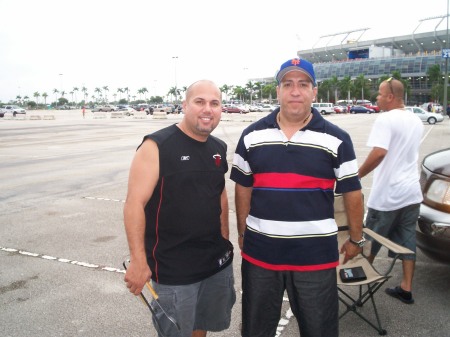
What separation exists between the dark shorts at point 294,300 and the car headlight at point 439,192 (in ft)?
5.77

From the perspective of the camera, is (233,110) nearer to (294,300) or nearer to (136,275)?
(294,300)

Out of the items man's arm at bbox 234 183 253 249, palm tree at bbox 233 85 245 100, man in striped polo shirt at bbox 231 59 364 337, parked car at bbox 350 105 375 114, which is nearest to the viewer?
man in striped polo shirt at bbox 231 59 364 337

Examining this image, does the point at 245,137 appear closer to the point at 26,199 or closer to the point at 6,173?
the point at 26,199

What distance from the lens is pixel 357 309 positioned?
11.7ft

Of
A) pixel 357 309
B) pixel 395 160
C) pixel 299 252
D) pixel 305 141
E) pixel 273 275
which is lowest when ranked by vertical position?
pixel 357 309

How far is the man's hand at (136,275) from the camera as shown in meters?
2.23

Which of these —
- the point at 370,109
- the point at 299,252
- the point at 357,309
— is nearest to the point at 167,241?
the point at 299,252

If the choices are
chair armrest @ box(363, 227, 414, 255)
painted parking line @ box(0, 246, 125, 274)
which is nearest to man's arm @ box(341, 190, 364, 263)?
chair armrest @ box(363, 227, 414, 255)

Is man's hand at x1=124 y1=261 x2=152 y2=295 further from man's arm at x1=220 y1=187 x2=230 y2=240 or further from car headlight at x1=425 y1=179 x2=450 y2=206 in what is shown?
car headlight at x1=425 y1=179 x2=450 y2=206

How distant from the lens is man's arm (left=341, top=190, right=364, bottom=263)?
249cm

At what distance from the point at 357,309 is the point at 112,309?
2142mm

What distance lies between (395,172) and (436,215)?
554 millimetres

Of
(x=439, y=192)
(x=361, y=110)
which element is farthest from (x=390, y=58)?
(x=439, y=192)

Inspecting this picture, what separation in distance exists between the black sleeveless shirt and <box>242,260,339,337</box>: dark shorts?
11.7 inches
